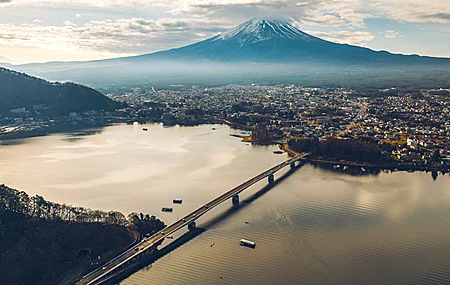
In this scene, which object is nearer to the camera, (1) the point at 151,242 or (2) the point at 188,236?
(1) the point at 151,242

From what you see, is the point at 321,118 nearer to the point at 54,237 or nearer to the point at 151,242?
the point at 151,242

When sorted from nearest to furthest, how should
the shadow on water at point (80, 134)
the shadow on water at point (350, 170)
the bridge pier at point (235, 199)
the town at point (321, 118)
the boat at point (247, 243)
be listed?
the boat at point (247, 243)
the bridge pier at point (235, 199)
the shadow on water at point (350, 170)
the town at point (321, 118)
the shadow on water at point (80, 134)

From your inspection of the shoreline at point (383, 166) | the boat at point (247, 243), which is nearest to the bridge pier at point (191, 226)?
the boat at point (247, 243)

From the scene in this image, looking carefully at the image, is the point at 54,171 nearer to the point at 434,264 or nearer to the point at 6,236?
the point at 6,236

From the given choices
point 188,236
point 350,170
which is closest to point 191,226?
point 188,236

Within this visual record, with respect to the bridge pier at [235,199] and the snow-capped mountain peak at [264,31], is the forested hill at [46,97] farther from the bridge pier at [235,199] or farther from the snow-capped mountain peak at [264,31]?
the snow-capped mountain peak at [264,31]

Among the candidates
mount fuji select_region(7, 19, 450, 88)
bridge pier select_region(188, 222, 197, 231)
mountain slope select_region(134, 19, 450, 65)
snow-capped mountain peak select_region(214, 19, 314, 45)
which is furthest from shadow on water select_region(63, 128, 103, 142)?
snow-capped mountain peak select_region(214, 19, 314, 45)
